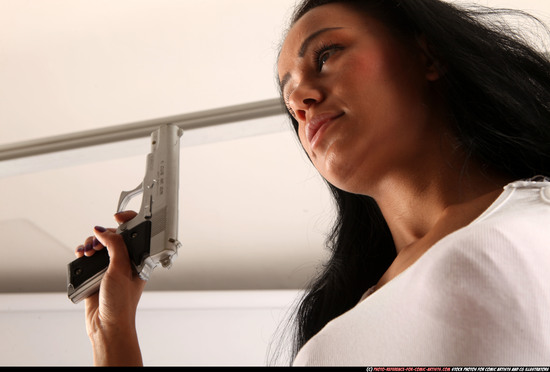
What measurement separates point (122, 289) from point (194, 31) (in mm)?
755

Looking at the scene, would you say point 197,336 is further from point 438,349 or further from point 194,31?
point 438,349

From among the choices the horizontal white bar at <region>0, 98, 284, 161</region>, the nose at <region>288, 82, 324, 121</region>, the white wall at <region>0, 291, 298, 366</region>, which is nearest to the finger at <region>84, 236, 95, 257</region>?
the horizontal white bar at <region>0, 98, 284, 161</region>

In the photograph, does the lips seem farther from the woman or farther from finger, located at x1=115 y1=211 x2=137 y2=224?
finger, located at x1=115 y1=211 x2=137 y2=224

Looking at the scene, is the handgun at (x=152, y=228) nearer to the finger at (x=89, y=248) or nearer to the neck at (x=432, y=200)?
the finger at (x=89, y=248)

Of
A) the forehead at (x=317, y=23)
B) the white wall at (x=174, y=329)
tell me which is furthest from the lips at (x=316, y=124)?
the white wall at (x=174, y=329)

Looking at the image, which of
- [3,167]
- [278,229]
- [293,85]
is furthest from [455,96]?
[278,229]

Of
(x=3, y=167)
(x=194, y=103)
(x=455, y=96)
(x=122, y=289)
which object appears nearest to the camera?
(x=455, y=96)

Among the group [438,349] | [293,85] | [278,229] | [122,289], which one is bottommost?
[438,349]

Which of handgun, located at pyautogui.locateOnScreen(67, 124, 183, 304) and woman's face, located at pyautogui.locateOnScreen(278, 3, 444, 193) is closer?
woman's face, located at pyautogui.locateOnScreen(278, 3, 444, 193)

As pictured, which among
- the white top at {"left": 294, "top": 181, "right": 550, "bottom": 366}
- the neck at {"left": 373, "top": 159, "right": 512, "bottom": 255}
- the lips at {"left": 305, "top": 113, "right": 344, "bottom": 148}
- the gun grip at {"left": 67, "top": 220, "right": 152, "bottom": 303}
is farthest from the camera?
the gun grip at {"left": 67, "top": 220, "right": 152, "bottom": 303}

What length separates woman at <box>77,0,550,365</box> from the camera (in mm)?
537

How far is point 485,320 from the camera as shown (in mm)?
520

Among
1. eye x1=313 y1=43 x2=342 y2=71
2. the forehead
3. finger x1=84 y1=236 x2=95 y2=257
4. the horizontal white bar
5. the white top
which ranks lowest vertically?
the white top

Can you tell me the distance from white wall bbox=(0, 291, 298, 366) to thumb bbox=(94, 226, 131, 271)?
1.16 m
